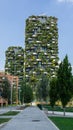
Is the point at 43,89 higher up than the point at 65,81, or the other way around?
the point at 43,89

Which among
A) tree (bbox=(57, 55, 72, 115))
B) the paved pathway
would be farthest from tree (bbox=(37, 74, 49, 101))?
the paved pathway

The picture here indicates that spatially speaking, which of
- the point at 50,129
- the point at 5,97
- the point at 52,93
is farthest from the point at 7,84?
the point at 50,129

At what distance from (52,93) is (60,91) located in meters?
20.3

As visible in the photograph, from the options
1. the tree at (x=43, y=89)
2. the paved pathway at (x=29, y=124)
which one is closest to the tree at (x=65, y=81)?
the paved pathway at (x=29, y=124)

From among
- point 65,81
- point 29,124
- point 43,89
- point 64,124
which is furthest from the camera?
point 43,89

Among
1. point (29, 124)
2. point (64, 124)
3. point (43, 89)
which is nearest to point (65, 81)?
point (64, 124)

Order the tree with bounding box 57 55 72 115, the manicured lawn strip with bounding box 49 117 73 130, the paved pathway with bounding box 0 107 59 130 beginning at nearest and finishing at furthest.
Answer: the paved pathway with bounding box 0 107 59 130 → the manicured lawn strip with bounding box 49 117 73 130 → the tree with bounding box 57 55 72 115

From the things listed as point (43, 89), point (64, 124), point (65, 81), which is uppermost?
point (43, 89)

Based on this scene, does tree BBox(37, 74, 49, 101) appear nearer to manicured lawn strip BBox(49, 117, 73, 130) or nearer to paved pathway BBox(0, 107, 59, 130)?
paved pathway BBox(0, 107, 59, 130)

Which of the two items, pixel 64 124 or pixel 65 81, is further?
pixel 65 81

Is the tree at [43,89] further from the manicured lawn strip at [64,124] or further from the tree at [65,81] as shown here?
the manicured lawn strip at [64,124]

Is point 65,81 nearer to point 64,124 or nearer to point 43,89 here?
point 64,124

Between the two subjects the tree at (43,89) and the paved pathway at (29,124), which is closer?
the paved pathway at (29,124)

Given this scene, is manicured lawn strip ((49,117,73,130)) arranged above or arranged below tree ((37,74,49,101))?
below
